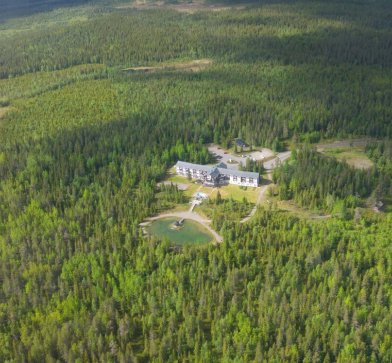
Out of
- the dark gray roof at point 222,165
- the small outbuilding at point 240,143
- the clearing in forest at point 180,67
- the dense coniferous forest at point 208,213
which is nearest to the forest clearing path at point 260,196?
the dense coniferous forest at point 208,213

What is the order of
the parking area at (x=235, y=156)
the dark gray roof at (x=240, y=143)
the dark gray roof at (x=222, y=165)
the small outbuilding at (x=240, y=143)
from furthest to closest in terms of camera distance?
the dark gray roof at (x=240, y=143) < the small outbuilding at (x=240, y=143) < the parking area at (x=235, y=156) < the dark gray roof at (x=222, y=165)

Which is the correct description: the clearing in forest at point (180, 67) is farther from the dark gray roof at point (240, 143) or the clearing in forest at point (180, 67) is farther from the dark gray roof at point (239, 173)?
the dark gray roof at point (239, 173)

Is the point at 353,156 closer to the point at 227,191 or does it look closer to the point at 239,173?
the point at 239,173

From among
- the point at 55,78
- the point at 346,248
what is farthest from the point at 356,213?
the point at 55,78

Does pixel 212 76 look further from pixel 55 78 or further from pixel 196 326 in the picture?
pixel 196 326

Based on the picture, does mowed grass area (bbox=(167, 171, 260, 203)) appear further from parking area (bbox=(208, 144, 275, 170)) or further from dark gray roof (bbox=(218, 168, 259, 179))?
parking area (bbox=(208, 144, 275, 170))

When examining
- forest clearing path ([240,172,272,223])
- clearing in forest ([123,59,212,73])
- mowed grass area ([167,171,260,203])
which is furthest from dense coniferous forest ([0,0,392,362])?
clearing in forest ([123,59,212,73])

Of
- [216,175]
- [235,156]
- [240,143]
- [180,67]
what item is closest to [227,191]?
[216,175]
